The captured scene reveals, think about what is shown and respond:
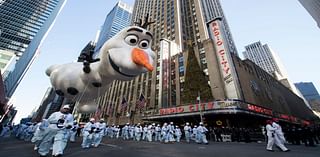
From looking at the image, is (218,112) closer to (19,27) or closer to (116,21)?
(19,27)

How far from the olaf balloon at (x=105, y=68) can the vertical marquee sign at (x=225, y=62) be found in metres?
22.4

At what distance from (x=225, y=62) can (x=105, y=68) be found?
23.8 metres

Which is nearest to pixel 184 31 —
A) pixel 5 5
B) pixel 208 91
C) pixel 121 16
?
pixel 208 91

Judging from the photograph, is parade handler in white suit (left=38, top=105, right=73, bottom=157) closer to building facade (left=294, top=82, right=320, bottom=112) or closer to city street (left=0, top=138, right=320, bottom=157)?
city street (left=0, top=138, right=320, bottom=157)

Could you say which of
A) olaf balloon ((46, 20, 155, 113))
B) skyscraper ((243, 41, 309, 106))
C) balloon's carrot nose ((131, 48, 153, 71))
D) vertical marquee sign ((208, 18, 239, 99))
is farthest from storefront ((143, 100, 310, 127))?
skyscraper ((243, 41, 309, 106))

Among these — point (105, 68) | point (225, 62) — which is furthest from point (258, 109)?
point (105, 68)

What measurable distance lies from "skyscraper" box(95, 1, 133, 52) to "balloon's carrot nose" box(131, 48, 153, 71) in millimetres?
106900

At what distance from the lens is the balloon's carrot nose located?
4457mm

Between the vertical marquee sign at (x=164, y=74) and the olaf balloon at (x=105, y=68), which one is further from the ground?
the vertical marquee sign at (x=164, y=74)

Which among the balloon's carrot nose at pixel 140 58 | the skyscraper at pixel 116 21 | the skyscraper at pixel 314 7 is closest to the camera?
the balloon's carrot nose at pixel 140 58

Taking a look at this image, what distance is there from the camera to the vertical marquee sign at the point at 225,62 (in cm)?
2470

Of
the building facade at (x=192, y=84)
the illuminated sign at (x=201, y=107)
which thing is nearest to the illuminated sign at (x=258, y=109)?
the building facade at (x=192, y=84)

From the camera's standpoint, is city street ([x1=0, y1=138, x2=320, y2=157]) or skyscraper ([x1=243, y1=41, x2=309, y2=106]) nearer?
city street ([x1=0, y1=138, x2=320, y2=157])

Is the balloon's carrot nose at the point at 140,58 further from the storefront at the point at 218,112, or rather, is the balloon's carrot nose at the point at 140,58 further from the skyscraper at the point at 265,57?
the skyscraper at the point at 265,57
